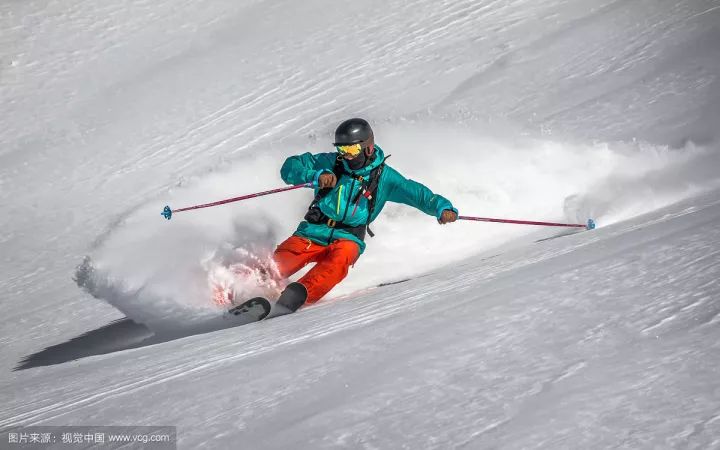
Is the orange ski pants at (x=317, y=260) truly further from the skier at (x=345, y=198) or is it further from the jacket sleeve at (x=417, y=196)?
the jacket sleeve at (x=417, y=196)

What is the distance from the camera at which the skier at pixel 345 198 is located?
18.6ft

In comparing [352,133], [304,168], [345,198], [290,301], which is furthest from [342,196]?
[290,301]

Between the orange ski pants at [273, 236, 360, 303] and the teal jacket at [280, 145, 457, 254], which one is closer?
the orange ski pants at [273, 236, 360, 303]

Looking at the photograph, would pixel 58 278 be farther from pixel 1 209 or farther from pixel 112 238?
pixel 1 209

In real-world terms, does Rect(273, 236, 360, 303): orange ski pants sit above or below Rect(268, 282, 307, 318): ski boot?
above

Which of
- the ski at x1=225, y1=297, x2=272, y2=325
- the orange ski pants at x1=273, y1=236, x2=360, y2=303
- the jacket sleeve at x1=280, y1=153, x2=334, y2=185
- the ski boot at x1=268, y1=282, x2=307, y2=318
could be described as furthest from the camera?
the jacket sleeve at x1=280, y1=153, x2=334, y2=185

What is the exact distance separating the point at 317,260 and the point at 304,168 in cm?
70

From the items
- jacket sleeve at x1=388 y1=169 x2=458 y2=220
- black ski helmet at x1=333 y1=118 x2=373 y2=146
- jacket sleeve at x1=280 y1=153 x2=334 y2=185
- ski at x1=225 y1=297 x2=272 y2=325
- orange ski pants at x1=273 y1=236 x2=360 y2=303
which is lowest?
ski at x1=225 y1=297 x2=272 y2=325

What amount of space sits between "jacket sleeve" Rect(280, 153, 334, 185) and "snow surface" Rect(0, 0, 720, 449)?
72 cm

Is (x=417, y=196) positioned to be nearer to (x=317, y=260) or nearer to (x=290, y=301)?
(x=317, y=260)

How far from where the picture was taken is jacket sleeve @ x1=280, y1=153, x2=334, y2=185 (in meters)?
5.80

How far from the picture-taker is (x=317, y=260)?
19.5 ft

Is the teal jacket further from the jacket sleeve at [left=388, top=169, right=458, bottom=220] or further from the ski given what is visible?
the ski

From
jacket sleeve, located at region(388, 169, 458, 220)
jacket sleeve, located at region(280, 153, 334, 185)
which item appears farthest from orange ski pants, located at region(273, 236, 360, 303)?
jacket sleeve, located at region(388, 169, 458, 220)
